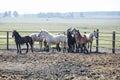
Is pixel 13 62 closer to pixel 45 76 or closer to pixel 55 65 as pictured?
pixel 55 65

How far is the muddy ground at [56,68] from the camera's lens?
11.7 meters

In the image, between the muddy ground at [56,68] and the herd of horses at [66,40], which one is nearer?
the muddy ground at [56,68]

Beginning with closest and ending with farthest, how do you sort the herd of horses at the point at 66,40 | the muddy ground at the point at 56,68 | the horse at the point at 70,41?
1. the muddy ground at the point at 56,68
2. the herd of horses at the point at 66,40
3. the horse at the point at 70,41

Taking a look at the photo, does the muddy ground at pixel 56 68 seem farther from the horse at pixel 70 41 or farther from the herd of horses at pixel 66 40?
the horse at pixel 70 41

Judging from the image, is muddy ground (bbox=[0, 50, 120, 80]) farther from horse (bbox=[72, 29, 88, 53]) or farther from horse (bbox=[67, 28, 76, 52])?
horse (bbox=[72, 29, 88, 53])

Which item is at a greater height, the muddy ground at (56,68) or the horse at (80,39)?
the horse at (80,39)

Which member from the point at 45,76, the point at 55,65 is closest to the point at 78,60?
the point at 55,65

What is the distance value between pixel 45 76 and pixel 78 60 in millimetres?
4346

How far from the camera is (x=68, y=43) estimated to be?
2073 centimetres

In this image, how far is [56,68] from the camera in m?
13.5

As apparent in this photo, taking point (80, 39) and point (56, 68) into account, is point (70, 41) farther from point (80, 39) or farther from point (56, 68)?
point (56, 68)

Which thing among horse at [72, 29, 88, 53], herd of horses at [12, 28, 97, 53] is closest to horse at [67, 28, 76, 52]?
herd of horses at [12, 28, 97, 53]

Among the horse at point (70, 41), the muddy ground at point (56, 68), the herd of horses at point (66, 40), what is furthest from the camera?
the horse at point (70, 41)

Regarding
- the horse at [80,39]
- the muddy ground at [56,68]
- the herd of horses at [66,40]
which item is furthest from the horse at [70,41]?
the muddy ground at [56,68]
